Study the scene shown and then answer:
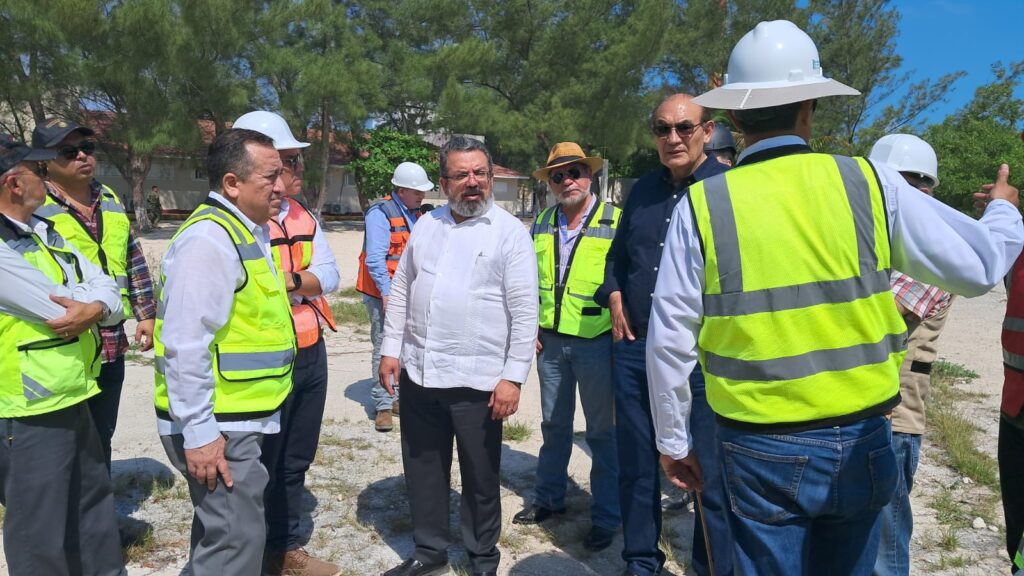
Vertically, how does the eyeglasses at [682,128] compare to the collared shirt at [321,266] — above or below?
above

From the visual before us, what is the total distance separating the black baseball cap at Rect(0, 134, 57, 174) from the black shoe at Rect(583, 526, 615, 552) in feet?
10.1

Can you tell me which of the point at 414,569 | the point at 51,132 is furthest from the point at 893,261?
the point at 51,132

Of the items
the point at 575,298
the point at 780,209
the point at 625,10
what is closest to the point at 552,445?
the point at 575,298

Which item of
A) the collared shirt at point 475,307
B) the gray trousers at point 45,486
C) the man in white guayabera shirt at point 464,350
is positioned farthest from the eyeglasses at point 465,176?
the gray trousers at point 45,486

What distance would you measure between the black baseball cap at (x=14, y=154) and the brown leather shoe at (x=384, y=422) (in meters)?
3.28

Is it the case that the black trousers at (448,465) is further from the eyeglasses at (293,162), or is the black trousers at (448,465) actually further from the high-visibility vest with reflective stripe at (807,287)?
the high-visibility vest with reflective stripe at (807,287)

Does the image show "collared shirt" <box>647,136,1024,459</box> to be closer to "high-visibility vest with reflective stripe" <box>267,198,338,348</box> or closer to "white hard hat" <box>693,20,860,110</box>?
"white hard hat" <box>693,20,860,110</box>

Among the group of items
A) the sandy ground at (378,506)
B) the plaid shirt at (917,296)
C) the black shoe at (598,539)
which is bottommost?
the sandy ground at (378,506)

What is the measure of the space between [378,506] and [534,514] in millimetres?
962

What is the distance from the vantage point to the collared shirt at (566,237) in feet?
13.3

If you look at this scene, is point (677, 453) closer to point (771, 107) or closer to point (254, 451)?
point (771, 107)

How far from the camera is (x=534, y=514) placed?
4.07 m

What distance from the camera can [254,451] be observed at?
249 cm

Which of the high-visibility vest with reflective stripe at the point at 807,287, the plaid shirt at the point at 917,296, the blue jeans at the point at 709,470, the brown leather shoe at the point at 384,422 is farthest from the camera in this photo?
the brown leather shoe at the point at 384,422
